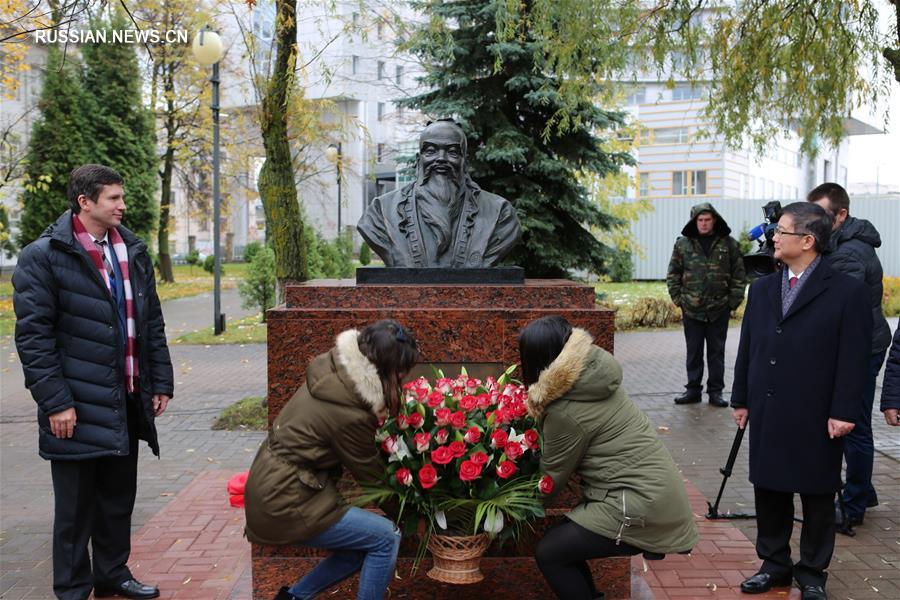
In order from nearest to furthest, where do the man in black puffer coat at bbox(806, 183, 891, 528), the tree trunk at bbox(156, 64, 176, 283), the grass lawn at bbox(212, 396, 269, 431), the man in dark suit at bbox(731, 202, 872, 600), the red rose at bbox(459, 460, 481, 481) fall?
the red rose at bbox(459, 460, 481, 481) < the man in dark suit at bbox(731, 202, 872, 600) < the man in black puffer coat at bbox(806, 183, 891, 528) < the grass lawn at bbox(212, 396, 269, 431) < the tree trunk at bbox(156, 64, 176, 283)

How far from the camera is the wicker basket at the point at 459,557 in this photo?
3.51 meters

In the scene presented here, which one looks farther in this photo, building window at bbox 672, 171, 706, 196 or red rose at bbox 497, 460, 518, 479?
building window at bbox 672, 171, 706, 196

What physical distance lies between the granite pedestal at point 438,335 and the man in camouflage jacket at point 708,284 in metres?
4.87

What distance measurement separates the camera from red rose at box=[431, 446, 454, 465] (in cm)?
347

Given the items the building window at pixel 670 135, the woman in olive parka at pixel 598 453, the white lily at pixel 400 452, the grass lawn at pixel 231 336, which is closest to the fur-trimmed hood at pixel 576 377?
the woman in olive parka at pixel 598 453

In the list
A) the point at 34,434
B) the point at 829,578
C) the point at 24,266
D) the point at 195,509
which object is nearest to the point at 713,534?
the point at 829,578

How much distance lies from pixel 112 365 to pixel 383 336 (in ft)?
5.29

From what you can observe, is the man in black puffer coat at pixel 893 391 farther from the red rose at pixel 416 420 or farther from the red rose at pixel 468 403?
the red rose at pixel 416 420

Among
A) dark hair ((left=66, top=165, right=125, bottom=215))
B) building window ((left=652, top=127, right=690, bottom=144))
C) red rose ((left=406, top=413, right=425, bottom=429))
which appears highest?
building window ((left=652, top=127, right=690, bottom=144))

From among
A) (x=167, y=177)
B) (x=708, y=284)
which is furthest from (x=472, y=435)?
(x=167, y=177)

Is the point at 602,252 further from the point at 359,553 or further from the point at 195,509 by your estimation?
the point at 359,553

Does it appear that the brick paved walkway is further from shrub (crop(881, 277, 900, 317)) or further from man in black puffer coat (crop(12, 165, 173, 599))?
shrub (crop(881, 277, 900, 317))

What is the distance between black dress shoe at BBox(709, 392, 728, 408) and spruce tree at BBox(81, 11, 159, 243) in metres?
21.6

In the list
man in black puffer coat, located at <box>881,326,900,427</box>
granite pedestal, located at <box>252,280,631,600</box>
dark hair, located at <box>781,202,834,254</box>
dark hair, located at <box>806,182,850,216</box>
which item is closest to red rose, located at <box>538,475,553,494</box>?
granite pedestal, located at <box>252,280,631,600</box>
